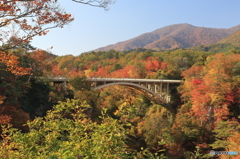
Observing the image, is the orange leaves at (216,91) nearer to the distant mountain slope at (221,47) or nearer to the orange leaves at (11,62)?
the orange leaves at (11,62)

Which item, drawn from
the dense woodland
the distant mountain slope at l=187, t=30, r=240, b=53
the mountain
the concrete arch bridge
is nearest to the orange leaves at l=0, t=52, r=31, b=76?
the dense woodland

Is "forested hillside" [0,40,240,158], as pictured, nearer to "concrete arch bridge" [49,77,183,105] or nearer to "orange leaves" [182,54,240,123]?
"orange leaves" [182,54,240,123]

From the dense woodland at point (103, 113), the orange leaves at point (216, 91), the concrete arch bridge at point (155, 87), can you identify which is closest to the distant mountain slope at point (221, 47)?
the dense woodland at point (103, 113)

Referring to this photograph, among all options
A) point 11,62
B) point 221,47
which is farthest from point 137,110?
point 221,47

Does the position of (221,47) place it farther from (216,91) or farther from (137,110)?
(137,110)

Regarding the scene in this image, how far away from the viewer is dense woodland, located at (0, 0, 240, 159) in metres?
2.67

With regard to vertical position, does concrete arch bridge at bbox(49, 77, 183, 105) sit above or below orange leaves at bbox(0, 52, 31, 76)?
below

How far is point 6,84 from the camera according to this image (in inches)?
391

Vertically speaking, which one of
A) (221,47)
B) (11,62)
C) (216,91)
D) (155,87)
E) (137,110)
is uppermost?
(221,47)

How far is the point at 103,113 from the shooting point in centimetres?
300

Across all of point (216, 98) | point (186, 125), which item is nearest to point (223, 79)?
point (216, 98)

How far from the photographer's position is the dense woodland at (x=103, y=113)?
2.67 metres

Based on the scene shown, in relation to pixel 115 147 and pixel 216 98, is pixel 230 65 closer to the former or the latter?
pixel 216 98

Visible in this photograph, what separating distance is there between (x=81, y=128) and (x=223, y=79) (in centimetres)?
1608
